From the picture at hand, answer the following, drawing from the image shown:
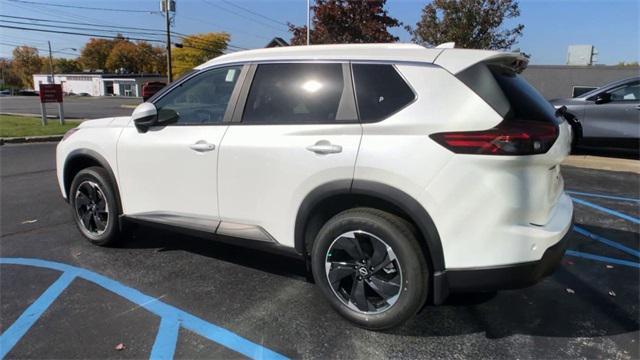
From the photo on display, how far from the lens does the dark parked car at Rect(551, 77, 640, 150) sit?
887cm

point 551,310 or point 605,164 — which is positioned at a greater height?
point 605,164

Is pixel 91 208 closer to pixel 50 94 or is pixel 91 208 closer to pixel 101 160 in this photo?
pixel 101 160

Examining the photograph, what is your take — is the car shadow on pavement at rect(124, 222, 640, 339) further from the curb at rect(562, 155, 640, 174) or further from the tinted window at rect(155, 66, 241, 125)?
the curb at rect(562, 155, 640, 174)

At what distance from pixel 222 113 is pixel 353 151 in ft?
3.99

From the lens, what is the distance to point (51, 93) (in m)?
15.5

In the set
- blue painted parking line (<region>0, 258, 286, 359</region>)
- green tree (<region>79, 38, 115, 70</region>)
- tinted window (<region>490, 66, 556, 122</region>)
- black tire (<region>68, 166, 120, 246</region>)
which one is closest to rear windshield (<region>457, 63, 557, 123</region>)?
tinted window (<region>490, 66, 556, 122</region>)

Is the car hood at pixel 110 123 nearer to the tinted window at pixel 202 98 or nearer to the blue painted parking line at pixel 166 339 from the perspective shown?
the tinted window at pixel 202 98

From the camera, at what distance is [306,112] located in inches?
123

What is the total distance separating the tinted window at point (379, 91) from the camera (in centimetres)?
282

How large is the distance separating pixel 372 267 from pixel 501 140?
1075 millimetres

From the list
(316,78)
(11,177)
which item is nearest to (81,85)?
(11,177)

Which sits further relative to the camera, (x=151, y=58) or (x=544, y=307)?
(x=151, y=58)

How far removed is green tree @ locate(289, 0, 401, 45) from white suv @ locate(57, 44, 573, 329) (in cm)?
1872

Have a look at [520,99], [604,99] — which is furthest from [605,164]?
[520,99]
